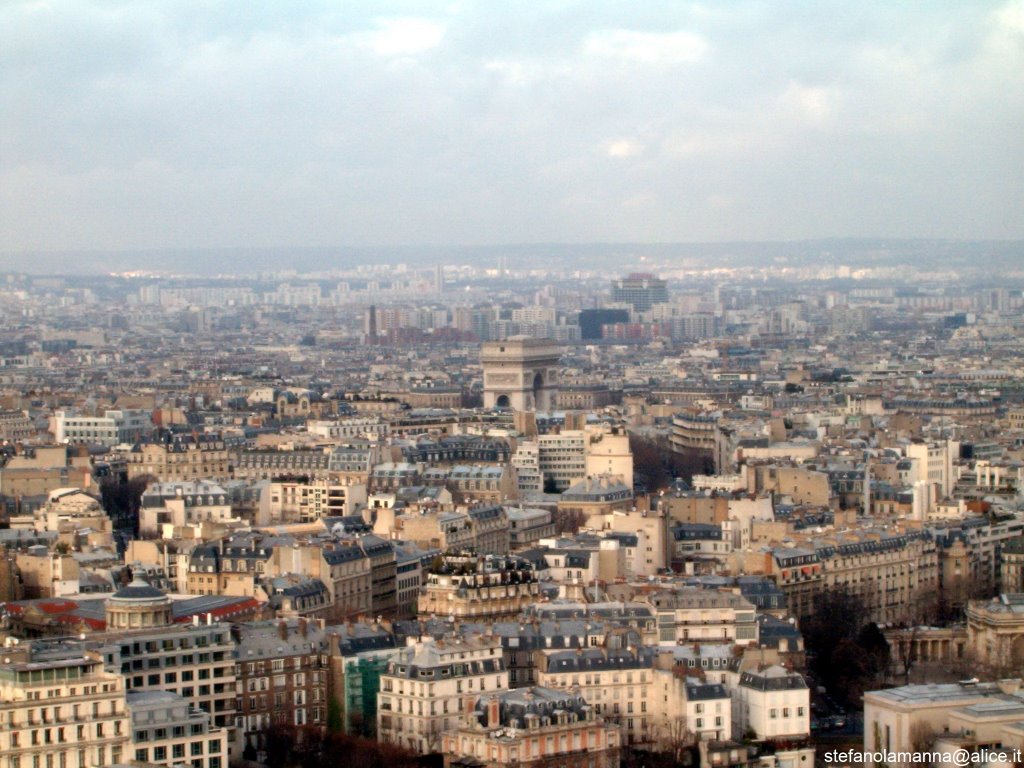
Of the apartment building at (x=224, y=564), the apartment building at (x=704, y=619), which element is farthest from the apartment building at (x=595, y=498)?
the apartment building at (x=704, y=619)

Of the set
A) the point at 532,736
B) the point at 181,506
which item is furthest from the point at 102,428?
the point at 532,736

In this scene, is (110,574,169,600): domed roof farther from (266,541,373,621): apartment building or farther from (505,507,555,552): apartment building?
(505,507,555,552): apartment building

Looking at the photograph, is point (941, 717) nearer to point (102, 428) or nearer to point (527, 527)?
point (527, 527)

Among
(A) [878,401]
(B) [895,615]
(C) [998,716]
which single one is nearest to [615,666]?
(C) [998,716]

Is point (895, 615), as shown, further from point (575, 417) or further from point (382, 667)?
point (575, 417)

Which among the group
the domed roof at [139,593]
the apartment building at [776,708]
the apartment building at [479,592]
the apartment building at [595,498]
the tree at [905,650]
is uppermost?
the domed roof at [139,593]

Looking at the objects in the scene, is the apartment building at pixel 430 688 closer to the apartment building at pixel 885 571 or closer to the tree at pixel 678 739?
the tree at pixel 678 739
